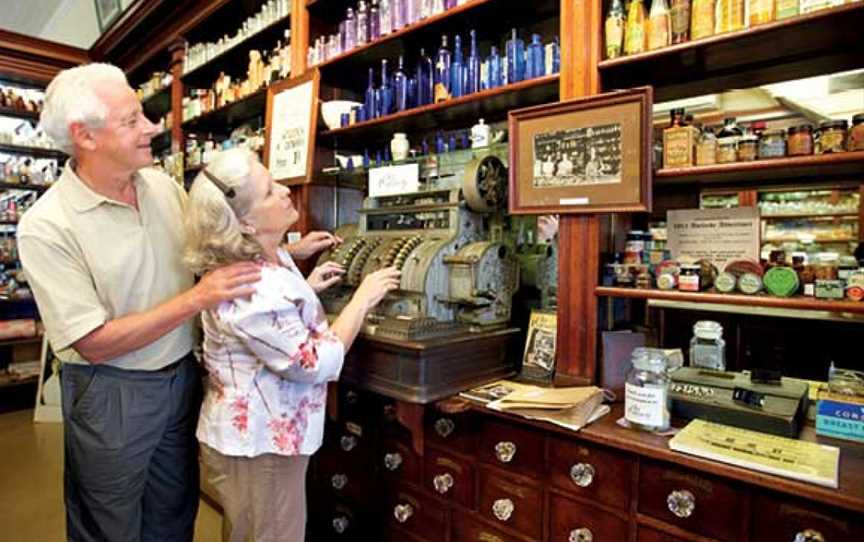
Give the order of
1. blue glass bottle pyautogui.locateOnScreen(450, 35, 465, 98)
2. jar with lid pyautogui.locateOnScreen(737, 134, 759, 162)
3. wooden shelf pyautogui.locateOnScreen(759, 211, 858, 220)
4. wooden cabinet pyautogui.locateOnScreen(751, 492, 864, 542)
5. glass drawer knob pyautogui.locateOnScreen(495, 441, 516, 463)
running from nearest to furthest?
wooden cabinet pyautogui.locateOnScreen(751, 492, 864, 542) < jar with lid pyautogui.locateOnScreen(737, 134, 759, 162) < glass drawer knob pyautogui.locateOnScreen(495, 441, 516, 463) < wooden shelf pyautogui.locateOnScreen(759, 211, 858, 220) < blue glass bottle pyautogui.locateOnScreen(450, 35, 465, 98)

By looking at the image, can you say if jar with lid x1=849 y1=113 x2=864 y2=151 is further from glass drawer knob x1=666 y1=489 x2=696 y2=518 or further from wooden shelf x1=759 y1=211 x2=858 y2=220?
glass drawer knob x1=666 y1=489 x2=696 y2=518

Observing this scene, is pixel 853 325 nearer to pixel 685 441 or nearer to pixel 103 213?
pixel 685 441

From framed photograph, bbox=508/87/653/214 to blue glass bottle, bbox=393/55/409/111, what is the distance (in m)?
0.56

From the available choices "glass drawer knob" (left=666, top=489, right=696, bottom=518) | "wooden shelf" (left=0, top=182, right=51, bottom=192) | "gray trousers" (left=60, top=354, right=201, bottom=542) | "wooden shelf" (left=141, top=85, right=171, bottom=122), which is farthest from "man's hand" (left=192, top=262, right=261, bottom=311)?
"wooden shelf" (left=0, top=182, right=51, bottom=192)

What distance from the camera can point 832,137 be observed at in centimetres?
123

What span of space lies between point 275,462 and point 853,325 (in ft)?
5.23

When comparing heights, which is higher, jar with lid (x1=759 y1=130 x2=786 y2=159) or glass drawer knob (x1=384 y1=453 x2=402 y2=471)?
jar with lid (x1=759 y1=130 x2=786 y2=159)

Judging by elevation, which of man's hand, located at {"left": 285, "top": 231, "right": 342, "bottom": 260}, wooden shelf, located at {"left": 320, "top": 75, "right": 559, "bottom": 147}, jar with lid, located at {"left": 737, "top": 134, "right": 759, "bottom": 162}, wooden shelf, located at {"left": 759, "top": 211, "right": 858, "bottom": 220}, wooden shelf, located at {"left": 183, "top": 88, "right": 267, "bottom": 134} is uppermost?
wooden shelf, located at {"left": 183, "top": 88, "right": 267, "bottom": 134}

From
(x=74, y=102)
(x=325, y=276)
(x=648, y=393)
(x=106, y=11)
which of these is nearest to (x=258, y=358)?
(x=325, y=276)

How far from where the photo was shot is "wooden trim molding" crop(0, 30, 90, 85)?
409cm

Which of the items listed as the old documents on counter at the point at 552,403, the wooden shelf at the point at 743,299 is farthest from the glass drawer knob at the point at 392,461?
the wooden shelf at the point at 743,299

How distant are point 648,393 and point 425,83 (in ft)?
4.44

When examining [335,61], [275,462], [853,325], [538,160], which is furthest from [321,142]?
[853,325]

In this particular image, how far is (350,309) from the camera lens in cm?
141
